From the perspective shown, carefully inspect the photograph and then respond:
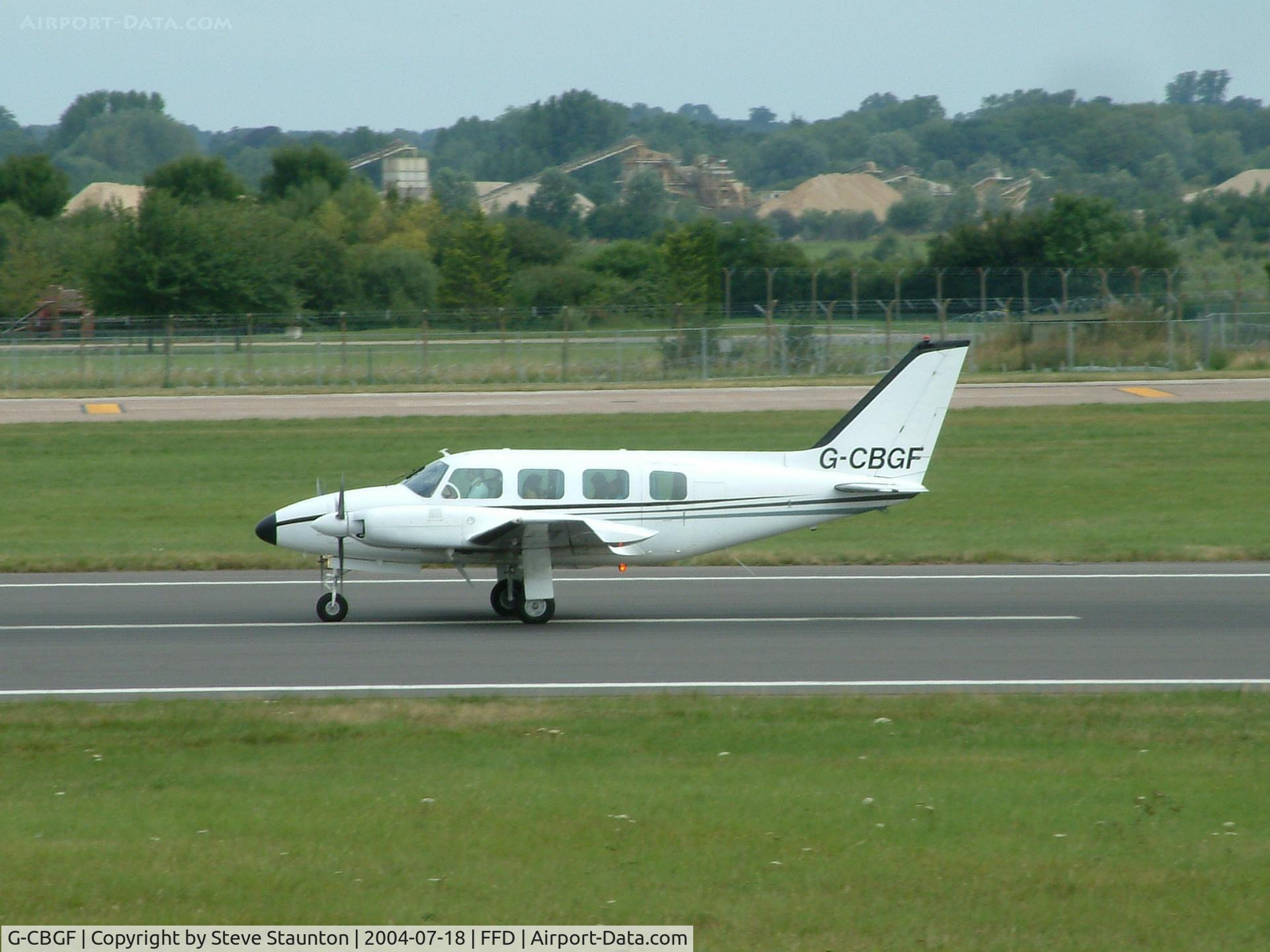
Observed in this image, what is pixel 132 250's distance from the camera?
62.6m

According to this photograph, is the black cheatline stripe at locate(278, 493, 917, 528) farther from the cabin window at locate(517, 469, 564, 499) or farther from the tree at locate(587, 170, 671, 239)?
the tree at locate(587, 170, 671, 239)

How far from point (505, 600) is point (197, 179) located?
93178 millimetres

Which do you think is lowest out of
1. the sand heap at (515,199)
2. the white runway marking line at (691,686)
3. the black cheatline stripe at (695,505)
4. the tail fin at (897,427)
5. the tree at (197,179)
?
the white runway marking line at (691,686)

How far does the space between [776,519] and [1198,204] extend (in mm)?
134116

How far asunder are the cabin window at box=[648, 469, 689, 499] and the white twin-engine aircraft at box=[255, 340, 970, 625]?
11 mm

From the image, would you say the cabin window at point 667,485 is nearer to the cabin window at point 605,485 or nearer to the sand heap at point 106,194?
the cabin window at point 605,485

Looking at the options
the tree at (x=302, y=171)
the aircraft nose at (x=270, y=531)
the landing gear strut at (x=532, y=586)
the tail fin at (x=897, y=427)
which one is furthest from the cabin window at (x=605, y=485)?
the tree at (x=302, y=171)

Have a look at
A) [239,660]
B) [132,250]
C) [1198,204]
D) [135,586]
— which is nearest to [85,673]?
[239,660]

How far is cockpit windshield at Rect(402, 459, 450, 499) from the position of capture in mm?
17109

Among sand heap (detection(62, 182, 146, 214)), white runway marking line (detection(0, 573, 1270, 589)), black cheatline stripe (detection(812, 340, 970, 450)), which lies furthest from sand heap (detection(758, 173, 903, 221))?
black cheatline stripe (detection(812, 340, 970, 450))

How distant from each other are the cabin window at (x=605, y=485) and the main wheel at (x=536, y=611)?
4.51 ft

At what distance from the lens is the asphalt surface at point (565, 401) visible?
1638 inches

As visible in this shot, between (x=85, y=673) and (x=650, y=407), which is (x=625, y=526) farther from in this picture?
(x=650, y=407)

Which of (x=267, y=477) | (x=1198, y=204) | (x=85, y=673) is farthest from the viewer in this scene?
(x=1198, y=204)
